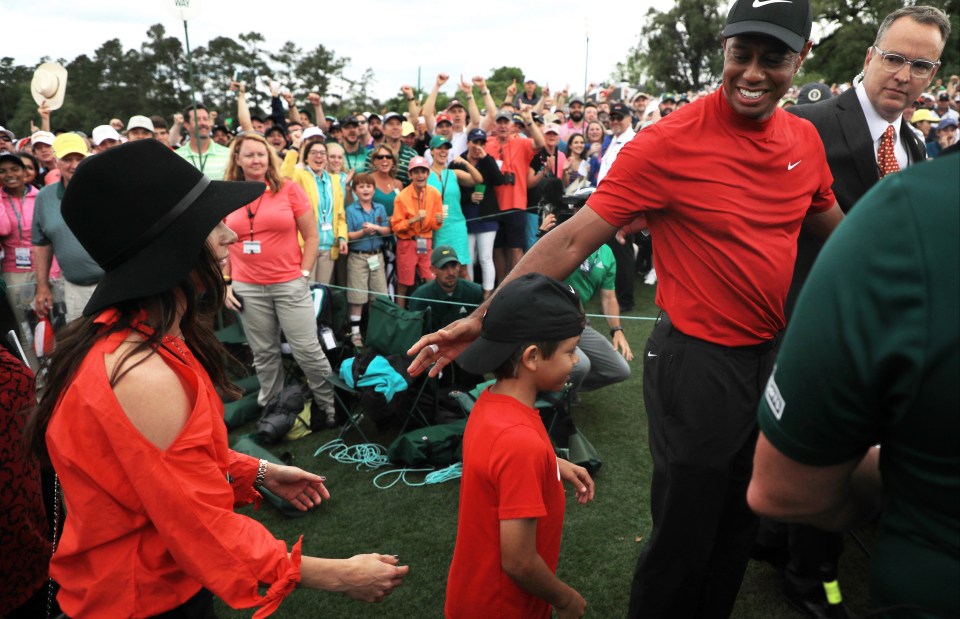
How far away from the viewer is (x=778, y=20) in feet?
6.89

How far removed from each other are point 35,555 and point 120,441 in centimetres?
122

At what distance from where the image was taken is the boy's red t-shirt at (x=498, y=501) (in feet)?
6.24

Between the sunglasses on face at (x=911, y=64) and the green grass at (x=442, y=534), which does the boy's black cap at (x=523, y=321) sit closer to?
the green grass at (x=442, y=534)

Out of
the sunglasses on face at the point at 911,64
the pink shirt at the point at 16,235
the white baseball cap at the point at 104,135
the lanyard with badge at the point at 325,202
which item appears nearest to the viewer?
the sunglasses on face at the point at 911,64

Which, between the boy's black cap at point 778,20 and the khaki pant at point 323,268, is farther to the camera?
the khaki pant at point 323,268

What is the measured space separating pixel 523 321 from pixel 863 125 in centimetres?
214

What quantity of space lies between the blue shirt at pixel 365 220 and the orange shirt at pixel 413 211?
163 millimetres

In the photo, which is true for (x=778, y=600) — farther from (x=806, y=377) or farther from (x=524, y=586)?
(x=806, y=377)

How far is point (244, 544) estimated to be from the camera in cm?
158

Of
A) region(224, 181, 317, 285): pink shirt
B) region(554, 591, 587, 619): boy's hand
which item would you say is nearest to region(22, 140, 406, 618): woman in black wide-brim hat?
region(554, 591, 587, 619): boy's hand

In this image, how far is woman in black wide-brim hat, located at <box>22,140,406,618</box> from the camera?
152 centimetres

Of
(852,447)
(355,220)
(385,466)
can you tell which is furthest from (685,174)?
(355,220)

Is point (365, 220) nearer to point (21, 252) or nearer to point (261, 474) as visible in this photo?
point (21, 252)

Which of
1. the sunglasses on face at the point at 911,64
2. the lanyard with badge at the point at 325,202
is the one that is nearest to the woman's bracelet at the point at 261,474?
the sunglasses on face at the point at 911,64
